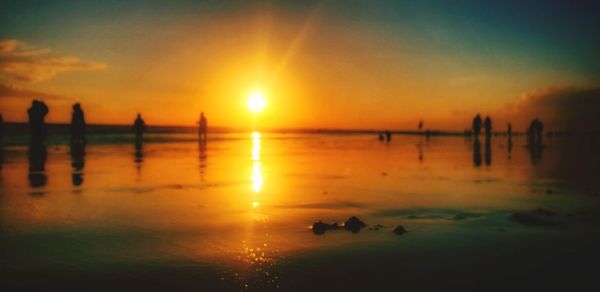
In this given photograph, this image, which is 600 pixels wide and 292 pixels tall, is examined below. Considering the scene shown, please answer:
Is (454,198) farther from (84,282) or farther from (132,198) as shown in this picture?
(84,282)

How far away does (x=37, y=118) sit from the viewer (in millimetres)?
35094

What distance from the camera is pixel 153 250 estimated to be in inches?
279

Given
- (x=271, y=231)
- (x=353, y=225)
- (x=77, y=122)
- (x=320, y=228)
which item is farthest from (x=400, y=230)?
(x=77, y=122)

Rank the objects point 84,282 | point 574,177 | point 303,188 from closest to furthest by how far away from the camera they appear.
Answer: point 84,282 → point 303,188 → point 574,177

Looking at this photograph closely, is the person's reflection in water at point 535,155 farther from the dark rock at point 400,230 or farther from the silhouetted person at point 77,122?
the silhouetted person at point 77,122

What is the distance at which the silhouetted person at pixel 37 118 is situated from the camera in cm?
3488

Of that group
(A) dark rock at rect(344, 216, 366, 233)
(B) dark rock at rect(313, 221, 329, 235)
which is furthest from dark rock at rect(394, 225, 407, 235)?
(B) dark rock at rect(313, 221, 329, 235)

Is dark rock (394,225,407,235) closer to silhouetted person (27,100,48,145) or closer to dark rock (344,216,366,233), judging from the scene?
dark rock (344,216,366,233)

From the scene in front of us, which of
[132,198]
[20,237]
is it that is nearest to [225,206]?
[132,198]

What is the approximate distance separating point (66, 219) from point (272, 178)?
27.9ft

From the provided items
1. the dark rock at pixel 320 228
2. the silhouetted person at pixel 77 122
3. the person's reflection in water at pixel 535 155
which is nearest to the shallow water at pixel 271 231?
the dark rock at pixel 320 228

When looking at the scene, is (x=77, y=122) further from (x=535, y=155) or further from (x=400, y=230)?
(x=400, y=230)

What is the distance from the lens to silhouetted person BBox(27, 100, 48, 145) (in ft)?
114

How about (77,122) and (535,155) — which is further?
(77,122)
